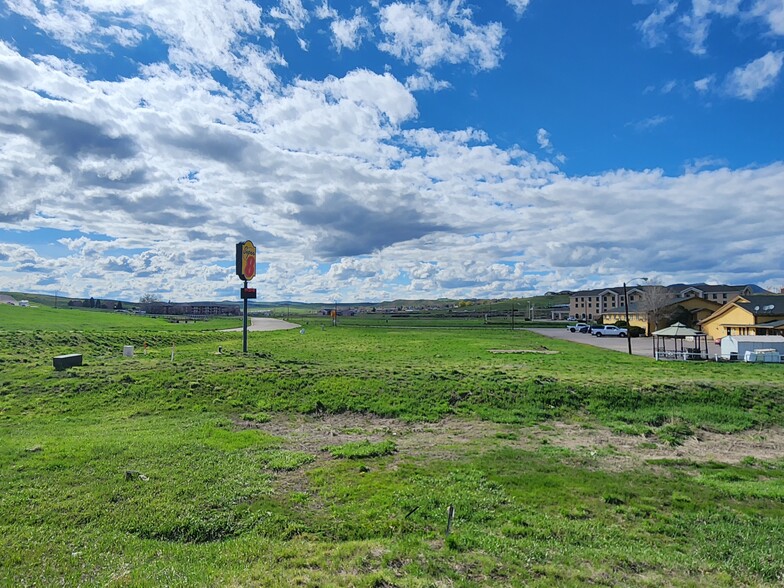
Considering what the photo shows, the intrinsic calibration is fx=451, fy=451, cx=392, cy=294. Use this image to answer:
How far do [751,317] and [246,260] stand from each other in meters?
58.3

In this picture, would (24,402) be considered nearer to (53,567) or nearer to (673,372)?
(53,567)

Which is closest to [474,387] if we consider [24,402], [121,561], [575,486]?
[575,486]

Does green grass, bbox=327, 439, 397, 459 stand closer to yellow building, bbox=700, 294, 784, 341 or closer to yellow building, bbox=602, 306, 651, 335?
yellow building, bbox=700, 294, 784, 341

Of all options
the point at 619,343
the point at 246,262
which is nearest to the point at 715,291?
the point at 619,343

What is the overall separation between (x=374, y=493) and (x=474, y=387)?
39.8 feet

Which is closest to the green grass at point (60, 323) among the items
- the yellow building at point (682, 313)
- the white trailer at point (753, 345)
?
the white trailer at point (753, 345)

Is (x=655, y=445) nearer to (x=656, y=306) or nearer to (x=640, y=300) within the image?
(x=656, y=306)

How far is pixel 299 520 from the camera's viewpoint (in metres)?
8.53

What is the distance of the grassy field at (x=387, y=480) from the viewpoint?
6.77 m

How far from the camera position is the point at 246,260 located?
135 feet

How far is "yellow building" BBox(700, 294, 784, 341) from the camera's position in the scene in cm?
5222

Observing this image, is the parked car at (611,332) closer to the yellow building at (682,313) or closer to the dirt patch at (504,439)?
the yellow building at (682,313)

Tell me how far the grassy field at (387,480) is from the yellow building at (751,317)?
131ft

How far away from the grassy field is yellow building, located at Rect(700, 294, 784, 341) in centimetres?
4006
